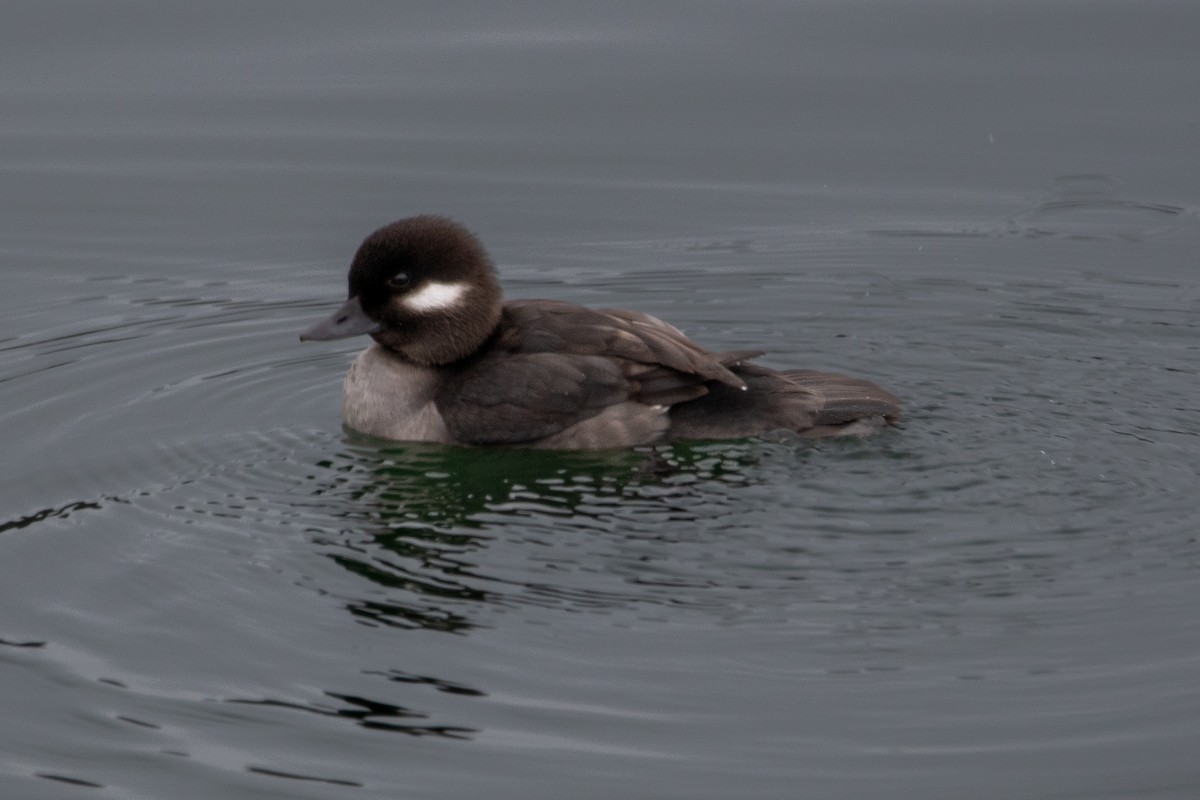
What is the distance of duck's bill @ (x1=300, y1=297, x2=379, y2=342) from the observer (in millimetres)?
10219

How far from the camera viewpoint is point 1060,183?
1423cm

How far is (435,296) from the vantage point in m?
10.1

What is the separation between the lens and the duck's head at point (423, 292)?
1009cm

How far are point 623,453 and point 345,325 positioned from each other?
5.63 ft

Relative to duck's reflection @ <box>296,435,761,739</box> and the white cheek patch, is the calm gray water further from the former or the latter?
the white cheek patch

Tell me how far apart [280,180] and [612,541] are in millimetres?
7369

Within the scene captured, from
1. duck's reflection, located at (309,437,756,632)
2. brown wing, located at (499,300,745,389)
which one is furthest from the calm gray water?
brown wing, located at (499,300,745,389)

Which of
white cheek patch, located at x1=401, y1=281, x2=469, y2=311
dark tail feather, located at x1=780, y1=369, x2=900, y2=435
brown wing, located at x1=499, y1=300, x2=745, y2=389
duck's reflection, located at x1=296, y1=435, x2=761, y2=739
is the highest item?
white cheek patch, located at x1=401, y1=281, x2=469, y2=311

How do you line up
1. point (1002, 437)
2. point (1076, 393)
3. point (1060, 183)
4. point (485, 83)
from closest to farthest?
1. point (1002, 437)
2. point (1076, 393)
3. point (1060, 183)
4. point (485, 83)

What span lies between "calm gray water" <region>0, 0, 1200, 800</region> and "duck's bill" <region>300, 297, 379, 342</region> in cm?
51

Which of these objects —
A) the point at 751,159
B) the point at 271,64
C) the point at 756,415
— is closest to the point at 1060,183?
the point at 751,159

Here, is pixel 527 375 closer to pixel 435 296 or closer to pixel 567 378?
pixel 567 378

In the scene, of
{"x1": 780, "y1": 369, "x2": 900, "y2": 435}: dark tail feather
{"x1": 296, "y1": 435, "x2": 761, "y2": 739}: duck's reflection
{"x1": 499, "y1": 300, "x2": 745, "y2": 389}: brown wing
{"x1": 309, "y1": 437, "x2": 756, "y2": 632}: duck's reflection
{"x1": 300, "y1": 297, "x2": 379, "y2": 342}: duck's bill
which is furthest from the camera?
{"x1": 300, "y1": 297, "x2": 379, "y2": 342}: duck's bill

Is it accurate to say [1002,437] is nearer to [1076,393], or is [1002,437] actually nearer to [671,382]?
[1076,393]
